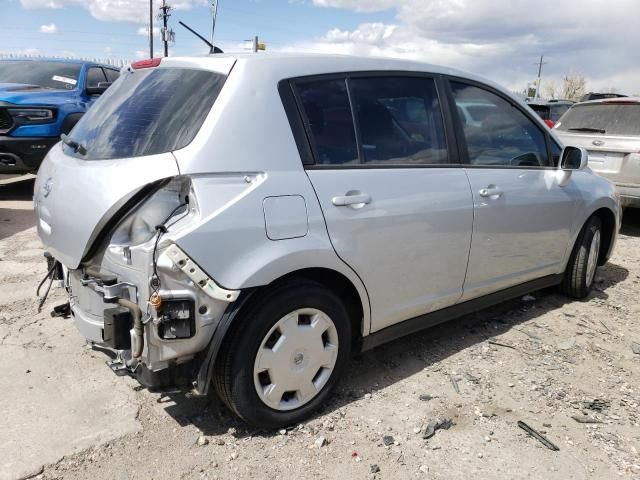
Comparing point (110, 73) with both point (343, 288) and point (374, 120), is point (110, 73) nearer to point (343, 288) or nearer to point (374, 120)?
point (374, 120)

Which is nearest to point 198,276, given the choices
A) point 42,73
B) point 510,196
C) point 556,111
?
point 510,196

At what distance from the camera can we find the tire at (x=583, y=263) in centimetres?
461

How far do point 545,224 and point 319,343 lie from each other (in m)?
2.12

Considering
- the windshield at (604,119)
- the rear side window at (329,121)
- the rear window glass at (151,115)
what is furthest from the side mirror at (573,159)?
the windshield at (604,119)

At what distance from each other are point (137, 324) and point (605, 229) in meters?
4.25

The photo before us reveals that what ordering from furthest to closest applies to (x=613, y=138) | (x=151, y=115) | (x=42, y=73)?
(x=42, y=73)
(x=613, y=138)
(x=151, y=115)

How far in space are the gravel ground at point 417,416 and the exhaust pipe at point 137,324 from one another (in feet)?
0.89

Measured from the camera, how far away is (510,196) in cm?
367

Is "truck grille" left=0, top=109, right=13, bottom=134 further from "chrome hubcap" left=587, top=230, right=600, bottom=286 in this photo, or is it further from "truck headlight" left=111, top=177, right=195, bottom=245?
"chrome hubcap" left=587, top=230, right=600, bottom=286

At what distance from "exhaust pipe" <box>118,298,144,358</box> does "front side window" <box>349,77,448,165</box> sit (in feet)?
4.47

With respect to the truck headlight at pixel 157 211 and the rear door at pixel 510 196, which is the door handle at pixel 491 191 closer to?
the rear door at pixel 510 196

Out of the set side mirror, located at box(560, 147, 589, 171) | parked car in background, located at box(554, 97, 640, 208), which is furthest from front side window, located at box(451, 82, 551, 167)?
parked car in background, located at box(554, 97, 640, 208)

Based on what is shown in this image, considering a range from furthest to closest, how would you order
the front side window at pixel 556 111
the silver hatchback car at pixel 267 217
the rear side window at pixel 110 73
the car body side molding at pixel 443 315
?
1. the front side window at pixel 556 111
2. the rear side window at pixel 110 73
3. the car body side molding at pixel 443 315
4. the silver hatchback car at pixel 267 217

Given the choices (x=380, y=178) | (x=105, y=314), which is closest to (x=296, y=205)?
(x=380, y=178)
